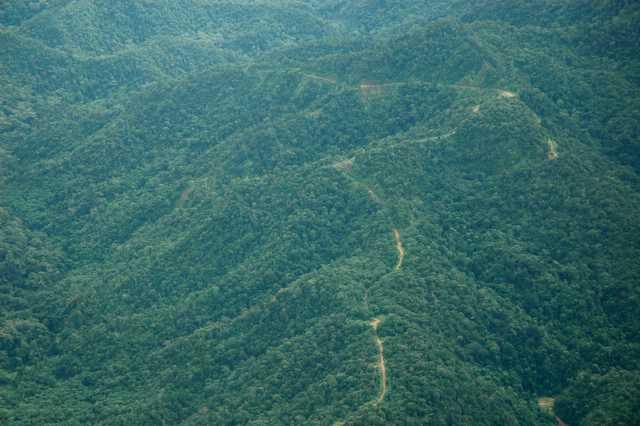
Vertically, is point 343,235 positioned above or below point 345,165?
below

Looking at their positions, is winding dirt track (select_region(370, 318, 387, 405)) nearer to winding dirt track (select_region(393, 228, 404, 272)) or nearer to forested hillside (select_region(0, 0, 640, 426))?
forested hillside (select_region(0, 0, 640, 426))

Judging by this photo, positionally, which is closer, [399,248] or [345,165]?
[399,248]

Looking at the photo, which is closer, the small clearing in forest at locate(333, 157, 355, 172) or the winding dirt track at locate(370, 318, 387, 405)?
the winding dirt track at locate(370, 318, 387, 405)

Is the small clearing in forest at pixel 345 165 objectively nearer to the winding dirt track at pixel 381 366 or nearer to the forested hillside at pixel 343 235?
the forested hillside at pixel 343 235

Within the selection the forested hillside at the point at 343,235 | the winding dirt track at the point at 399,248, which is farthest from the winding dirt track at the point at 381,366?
the winding dirt track at the point at 399,248

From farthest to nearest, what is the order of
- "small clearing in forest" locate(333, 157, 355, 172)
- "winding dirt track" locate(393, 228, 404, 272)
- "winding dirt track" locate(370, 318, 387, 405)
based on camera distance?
"small clearing in forest" locate(333, 157, 355, 172)
"winding dirt track" locate(393, 228, 404, 272)
"winding dirt track" locate(370, 318, 387, 405)

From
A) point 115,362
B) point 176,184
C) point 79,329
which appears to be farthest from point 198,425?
point 176,184

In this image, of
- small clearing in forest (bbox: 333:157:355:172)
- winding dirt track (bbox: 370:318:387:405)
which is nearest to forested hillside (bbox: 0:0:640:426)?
winding dirt track (bbox: 370:318:387:405)

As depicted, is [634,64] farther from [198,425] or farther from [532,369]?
[198,425]

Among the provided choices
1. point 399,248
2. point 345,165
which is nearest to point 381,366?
point 399,248

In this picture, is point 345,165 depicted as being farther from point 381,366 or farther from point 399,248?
point 381,366
